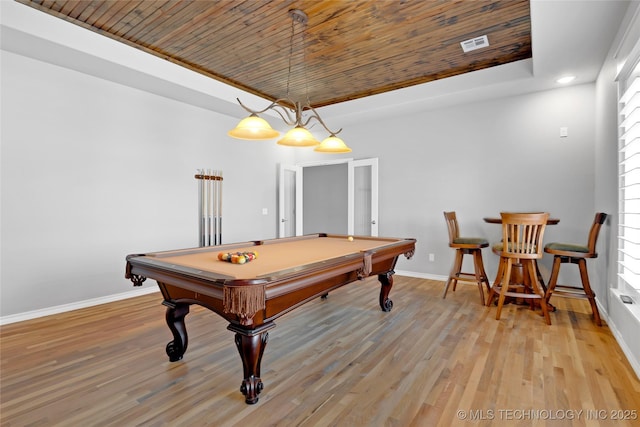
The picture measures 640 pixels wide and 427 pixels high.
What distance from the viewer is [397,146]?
17.4ft

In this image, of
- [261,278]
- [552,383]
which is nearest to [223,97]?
[261,278]

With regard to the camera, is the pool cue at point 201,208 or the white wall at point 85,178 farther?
the pool cue at point 201,208

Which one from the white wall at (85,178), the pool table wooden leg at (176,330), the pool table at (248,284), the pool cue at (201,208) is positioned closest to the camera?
the pool table at (248,284)

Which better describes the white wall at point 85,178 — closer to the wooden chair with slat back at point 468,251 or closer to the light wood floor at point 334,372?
the light wood floor at point 334,372

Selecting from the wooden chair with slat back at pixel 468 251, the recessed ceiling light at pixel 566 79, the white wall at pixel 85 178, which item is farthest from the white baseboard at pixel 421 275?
the white wall at pixel 85 178

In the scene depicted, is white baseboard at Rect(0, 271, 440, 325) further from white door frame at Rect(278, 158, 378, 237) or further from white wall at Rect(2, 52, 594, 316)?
white door frame at Rect(278, 158, 378, 237)

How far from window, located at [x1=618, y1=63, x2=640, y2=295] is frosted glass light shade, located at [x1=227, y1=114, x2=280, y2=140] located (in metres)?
2.67

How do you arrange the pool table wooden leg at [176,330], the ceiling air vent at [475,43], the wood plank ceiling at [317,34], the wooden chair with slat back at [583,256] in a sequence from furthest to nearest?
the ceiling air vent at [475,43]
the wooden chair with slat back at [583,256]
the wood plank ceiling at [317,34]
the pool table wooden leg at [176,330]

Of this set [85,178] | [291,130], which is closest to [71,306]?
[85,178]

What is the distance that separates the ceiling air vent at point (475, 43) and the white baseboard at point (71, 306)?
4.82m

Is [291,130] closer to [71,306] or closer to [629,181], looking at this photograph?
[629,181]

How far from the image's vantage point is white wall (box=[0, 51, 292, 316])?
10.4ft

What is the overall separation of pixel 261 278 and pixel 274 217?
456 cm

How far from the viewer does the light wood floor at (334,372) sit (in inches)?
67.2
